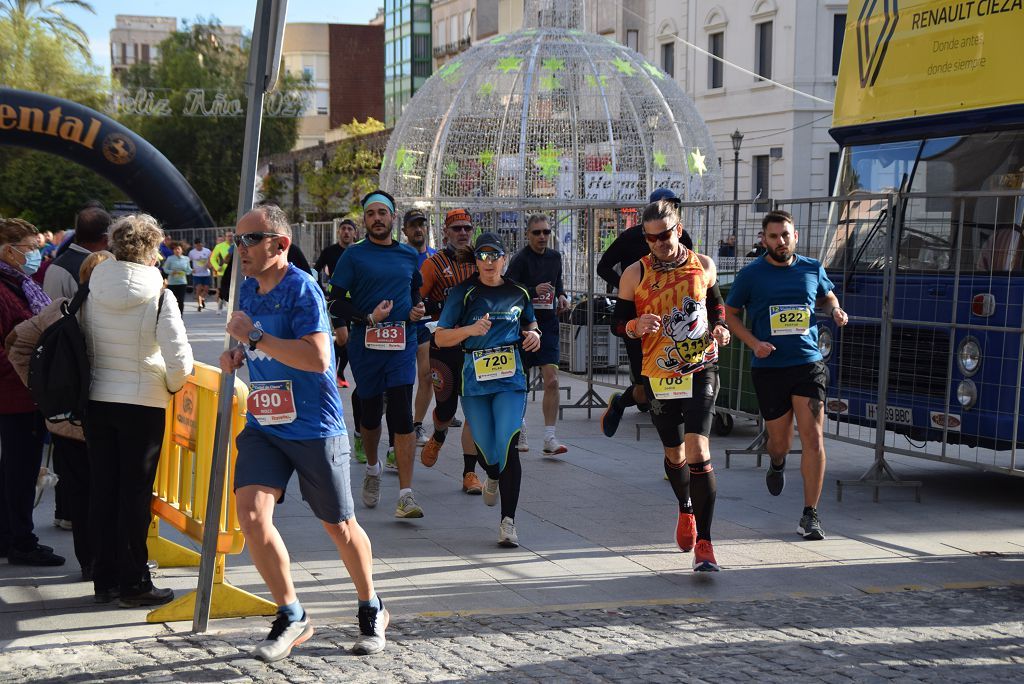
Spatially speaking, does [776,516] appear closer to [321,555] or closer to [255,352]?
[321,555]

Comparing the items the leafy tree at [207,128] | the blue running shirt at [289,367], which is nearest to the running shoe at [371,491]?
the blue running shirt at [289,367]

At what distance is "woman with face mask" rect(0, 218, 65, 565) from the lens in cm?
693

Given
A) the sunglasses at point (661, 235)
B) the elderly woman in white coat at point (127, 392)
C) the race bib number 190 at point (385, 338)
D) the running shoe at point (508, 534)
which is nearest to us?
the elderly woman in white coat at point (127, 392)

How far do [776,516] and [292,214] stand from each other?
154 feet

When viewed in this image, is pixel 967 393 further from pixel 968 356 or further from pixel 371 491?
pixel 371 491

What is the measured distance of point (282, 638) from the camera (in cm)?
530

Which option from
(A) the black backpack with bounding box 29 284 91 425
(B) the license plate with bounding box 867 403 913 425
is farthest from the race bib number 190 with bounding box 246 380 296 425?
(B) the license plate with bounding box 867 403 913 425

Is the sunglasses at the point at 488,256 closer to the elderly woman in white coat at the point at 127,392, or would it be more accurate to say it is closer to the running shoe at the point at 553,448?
the elderly woman in white coat at the point at 127,392

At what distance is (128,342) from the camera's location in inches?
239

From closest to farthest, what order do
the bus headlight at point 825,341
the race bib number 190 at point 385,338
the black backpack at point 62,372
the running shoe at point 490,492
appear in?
the black backpack at point 62,372 → the running shoe at point 490,492 → the race bib number 190 at point 385,338 → the bus headlight at point 825,341

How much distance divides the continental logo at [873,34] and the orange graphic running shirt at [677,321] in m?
4.42

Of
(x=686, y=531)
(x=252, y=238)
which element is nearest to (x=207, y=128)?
(x=686, y=531)

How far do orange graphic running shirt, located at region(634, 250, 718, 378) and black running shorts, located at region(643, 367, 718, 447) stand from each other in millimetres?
86

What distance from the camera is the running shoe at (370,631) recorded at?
5.43 metres
